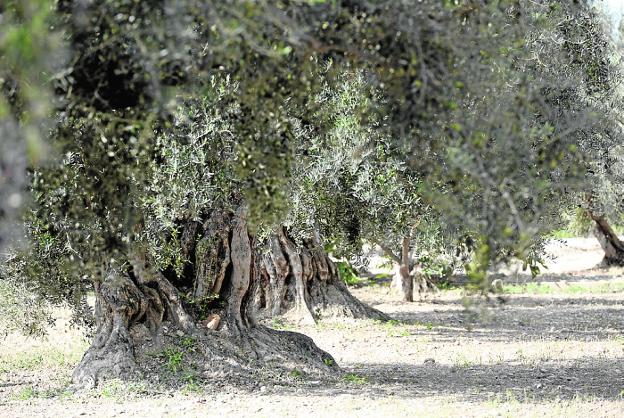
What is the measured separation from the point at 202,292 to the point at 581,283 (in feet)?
70.0

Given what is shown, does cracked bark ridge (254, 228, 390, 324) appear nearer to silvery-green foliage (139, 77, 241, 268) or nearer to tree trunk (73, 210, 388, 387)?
tree trunk (73, 210, 388, 387)

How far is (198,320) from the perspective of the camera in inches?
512

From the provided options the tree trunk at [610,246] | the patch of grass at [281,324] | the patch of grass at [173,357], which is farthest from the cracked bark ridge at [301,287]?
the tree trunk at [610,246]

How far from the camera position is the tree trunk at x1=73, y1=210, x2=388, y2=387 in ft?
39.3

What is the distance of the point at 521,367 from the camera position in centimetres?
1419

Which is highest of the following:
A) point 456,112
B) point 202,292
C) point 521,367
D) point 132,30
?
point 132,30

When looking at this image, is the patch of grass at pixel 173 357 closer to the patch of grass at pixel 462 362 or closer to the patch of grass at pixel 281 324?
the patch of grass at pixel 462 362

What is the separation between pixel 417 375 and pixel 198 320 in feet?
11.3

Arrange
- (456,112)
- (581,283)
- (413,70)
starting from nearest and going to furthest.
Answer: (413,70) → (456,112) → (581,283)

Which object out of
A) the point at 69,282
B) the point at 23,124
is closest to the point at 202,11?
the point at 23,124

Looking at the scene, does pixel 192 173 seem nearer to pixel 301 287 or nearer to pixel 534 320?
pixel 301 287

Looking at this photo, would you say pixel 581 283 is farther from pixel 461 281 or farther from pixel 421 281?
pixel 421 281

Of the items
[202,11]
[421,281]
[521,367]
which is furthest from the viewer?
[421,281]

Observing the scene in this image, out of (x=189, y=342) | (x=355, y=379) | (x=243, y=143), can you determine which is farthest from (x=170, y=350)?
(x=243, y=143)
